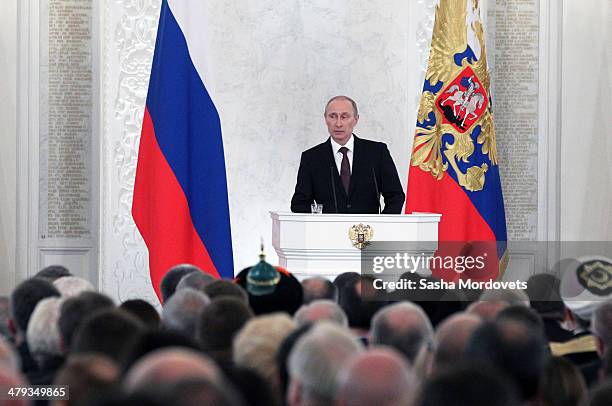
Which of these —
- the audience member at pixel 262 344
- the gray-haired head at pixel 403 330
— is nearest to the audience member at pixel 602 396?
the gray-haired head at pixel 403 330

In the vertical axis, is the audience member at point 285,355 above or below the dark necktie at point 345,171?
below

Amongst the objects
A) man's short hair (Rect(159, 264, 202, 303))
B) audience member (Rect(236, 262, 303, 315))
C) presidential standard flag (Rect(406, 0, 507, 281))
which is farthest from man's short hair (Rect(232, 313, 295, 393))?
presidential standard flag (Rect(406, 0, 507, 281))

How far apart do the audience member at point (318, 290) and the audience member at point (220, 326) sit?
1066 mm

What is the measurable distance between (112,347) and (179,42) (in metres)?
5.06

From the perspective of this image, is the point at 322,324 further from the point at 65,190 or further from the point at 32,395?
the point at 65,190

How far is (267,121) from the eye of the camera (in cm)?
899

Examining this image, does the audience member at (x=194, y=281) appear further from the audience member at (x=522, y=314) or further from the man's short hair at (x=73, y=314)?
the audience member at (x=522, y=314)

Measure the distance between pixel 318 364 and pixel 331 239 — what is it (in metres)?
4.27

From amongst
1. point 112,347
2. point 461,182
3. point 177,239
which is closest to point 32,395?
point 112,347

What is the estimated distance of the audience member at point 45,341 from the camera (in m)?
3.23

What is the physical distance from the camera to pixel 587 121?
9211 mm

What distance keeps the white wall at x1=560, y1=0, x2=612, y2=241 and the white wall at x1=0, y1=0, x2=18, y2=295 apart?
485cm

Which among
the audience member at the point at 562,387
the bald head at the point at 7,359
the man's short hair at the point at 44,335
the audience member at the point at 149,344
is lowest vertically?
the audience member at the point at 562,387

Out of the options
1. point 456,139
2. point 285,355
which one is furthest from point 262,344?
point 456,139
